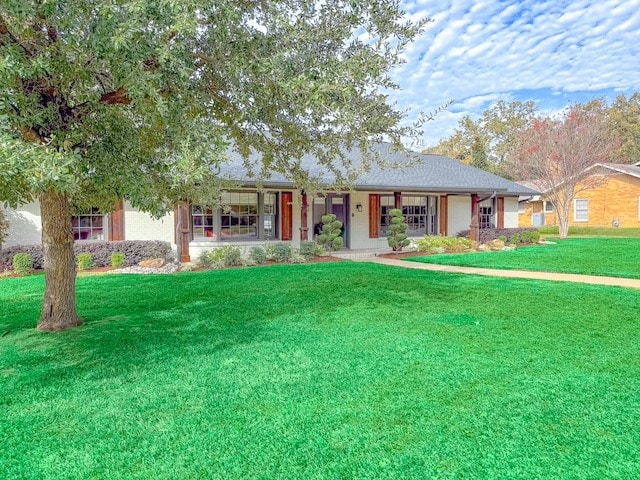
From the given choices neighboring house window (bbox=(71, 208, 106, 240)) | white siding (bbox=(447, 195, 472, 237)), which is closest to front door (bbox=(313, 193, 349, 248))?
white siding (bbox=(447, 195, 472, 237))

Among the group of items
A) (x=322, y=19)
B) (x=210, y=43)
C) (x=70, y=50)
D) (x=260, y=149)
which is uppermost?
(x=322, y=19)

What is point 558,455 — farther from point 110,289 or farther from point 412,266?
point 412,266

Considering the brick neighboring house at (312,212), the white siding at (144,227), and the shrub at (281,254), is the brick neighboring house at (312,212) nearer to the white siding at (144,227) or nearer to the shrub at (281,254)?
the white siding at (144,227)

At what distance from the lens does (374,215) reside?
17234mm

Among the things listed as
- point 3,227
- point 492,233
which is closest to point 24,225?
point 3,227

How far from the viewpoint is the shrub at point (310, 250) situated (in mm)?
14008

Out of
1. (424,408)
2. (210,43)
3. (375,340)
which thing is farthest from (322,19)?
(424,408)

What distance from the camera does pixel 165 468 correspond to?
2.67m

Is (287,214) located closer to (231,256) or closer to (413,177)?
(231,256)

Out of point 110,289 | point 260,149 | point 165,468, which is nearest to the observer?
point 165,468

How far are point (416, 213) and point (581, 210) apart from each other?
1804 centimetres

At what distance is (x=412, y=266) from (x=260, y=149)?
764cm

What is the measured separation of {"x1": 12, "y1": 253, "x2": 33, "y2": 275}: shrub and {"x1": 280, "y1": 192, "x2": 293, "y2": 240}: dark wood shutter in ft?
24.1

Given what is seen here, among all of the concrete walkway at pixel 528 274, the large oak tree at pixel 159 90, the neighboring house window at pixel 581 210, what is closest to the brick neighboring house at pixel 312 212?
the concrete walkway at pixel 528 274
